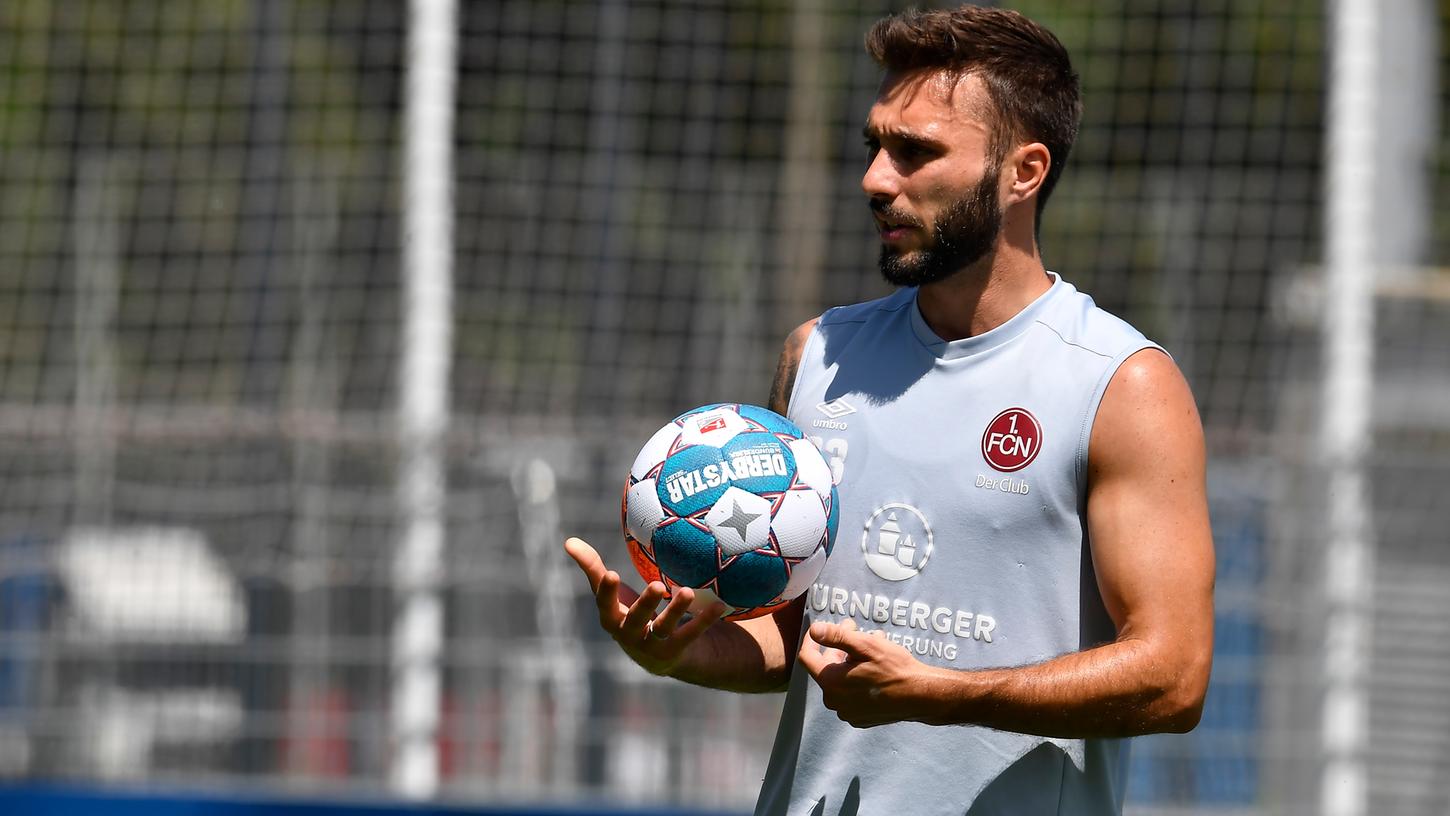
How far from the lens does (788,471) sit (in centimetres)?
261

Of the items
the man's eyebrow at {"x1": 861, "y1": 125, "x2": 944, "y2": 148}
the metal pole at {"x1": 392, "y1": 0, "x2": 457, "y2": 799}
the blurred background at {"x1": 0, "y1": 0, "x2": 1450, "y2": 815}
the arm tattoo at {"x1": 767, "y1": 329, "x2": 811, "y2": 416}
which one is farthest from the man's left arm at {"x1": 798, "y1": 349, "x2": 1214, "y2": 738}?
the metal pole at {"x1": 392, "y1": 0, "x2": 457, "y2": 799}

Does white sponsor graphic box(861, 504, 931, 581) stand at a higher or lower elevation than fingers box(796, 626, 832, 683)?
higher

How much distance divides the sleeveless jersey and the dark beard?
0.12 meters

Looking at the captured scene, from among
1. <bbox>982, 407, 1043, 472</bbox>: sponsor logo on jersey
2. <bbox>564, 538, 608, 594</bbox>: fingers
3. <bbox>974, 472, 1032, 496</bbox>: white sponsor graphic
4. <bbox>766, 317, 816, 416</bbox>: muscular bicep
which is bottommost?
<bbox>564, 538, 608, 594</bbox>: fingers

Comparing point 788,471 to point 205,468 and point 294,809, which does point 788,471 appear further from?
point 205,468

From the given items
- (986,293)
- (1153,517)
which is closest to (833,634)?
(1153,517)

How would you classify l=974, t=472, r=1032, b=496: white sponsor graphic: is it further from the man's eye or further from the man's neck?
the man's eye

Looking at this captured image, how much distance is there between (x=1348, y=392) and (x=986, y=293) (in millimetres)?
4114

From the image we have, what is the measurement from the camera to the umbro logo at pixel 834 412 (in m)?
2.73

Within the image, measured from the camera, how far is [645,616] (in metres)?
2.46

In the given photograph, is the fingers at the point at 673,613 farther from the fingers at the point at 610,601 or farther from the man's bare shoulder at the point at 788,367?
the man's bare shoulder at the point at 788,367

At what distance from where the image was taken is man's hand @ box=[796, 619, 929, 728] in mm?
2281

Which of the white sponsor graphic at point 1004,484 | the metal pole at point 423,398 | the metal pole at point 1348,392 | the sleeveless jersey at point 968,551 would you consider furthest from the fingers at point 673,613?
the metal pole at point 1348,392

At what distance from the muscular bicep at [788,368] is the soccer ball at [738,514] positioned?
9.6 inches
